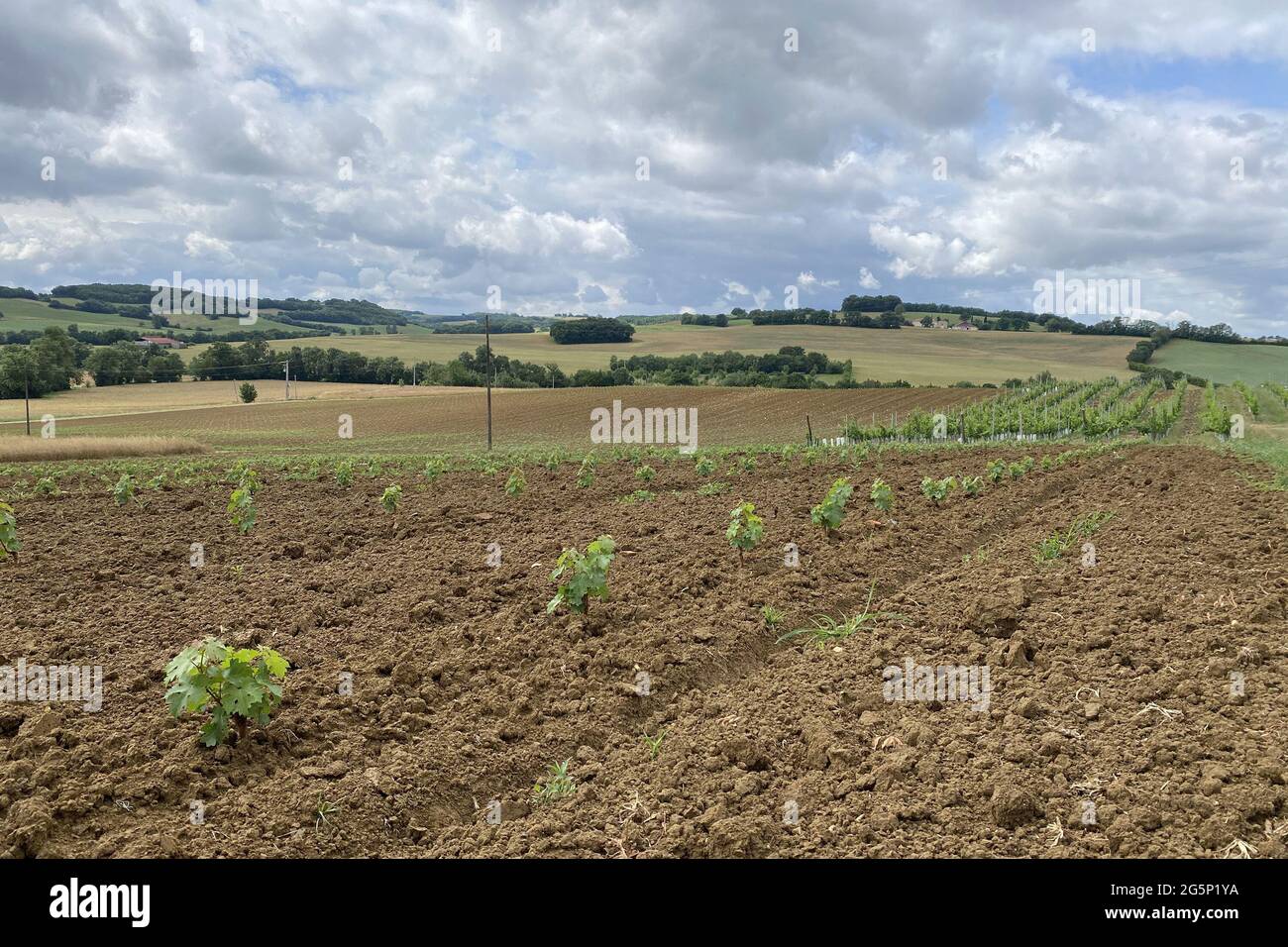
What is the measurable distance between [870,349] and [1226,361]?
3881cm

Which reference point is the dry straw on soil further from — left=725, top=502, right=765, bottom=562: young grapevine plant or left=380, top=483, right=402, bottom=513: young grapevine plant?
left=725, top=502, right=765, bottom=562: young grapevine plant

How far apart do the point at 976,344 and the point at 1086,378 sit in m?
24.4

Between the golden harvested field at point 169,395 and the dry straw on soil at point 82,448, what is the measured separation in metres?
24.6

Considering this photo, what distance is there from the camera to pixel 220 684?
5.21m

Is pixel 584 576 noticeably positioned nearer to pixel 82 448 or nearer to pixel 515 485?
pixel 515 485

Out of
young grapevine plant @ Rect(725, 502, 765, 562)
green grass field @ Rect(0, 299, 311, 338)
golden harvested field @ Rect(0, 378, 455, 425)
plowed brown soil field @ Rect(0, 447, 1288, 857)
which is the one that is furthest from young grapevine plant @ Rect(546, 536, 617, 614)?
green grass field @ Rect(0, 299, 311, 338)

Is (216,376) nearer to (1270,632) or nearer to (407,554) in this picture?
(407,554)

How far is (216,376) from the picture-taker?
8806cm

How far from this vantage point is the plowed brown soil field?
4355 millimetres

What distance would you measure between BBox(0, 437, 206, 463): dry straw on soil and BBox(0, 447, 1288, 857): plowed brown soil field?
29275 millimetres

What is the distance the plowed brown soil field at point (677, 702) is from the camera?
436 centimetres

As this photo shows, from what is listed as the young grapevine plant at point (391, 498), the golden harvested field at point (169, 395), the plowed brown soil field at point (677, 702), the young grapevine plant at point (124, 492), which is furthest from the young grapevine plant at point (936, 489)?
the golden harvested field at point (169, 395)

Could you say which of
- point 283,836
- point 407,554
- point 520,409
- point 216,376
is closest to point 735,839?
point 283,836

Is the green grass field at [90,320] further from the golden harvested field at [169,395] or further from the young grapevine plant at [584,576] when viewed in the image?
the young grapevine plant at [584,576]
